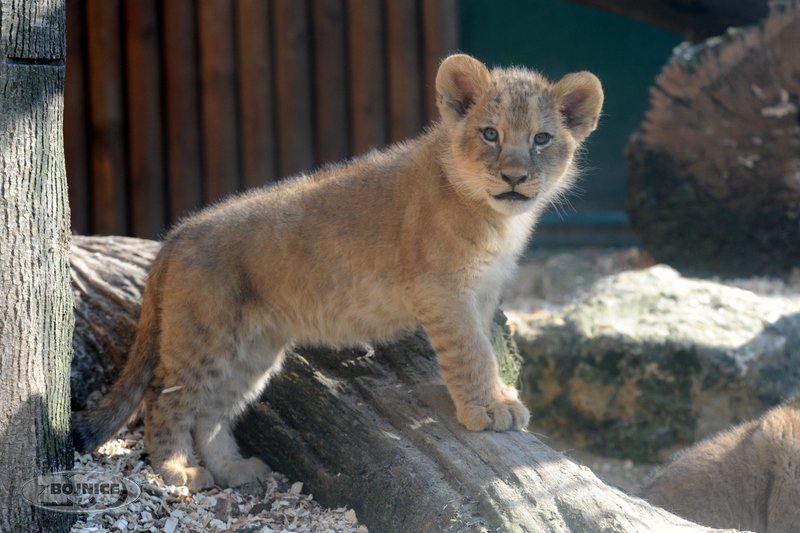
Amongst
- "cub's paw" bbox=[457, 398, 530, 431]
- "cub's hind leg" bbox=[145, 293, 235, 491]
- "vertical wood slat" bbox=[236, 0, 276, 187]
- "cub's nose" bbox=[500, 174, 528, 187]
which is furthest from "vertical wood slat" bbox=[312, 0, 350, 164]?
"cub's paw" bbox=[457, 398, 530, 431]

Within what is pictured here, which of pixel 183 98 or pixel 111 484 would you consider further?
pixel 183 98

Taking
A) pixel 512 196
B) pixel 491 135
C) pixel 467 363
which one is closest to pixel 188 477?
pixel 467 363

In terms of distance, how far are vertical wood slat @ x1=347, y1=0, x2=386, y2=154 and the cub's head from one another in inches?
181

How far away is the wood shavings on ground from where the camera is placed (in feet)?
13.3

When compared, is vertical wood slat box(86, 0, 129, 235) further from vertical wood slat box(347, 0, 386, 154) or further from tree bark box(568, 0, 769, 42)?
tree bark box(568, 0, 769, 42)

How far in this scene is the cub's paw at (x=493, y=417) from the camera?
14.1ft

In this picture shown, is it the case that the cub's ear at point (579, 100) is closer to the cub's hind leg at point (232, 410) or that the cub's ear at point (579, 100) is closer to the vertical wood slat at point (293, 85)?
the cub's hind leg at point (232, 410)

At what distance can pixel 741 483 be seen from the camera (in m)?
4.99

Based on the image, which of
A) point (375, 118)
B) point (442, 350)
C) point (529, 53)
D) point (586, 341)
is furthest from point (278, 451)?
point (529, 53)

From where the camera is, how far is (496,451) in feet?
13.5

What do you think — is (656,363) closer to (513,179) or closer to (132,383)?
(513,179)

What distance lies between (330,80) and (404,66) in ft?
2.30

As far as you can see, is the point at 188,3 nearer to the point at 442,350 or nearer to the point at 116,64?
the point at 116,64

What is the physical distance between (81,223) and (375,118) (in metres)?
2.91
